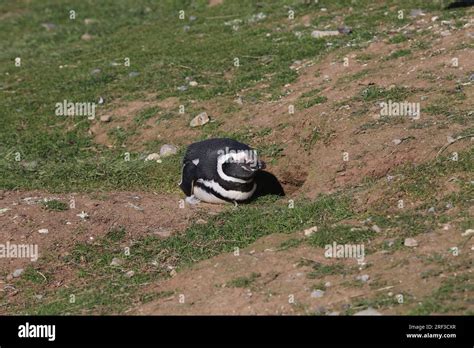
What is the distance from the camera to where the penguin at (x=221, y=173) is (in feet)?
31.7

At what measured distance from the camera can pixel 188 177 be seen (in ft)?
32.9

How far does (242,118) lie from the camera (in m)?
11.4

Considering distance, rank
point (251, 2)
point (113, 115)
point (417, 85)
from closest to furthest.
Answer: point (417, 85), point (113, 115), point (251, 2)

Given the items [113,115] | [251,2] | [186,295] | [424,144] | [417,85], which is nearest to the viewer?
[186,295]

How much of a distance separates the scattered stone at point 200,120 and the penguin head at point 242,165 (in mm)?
1760

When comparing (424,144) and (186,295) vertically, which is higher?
(424,144)

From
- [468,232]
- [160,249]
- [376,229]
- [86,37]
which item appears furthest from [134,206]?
Result: [86,37]

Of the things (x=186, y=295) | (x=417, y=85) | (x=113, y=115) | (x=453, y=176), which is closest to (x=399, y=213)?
(x=453, y=176)

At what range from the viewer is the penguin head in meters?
9.62

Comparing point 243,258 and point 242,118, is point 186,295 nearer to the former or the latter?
point 243,258

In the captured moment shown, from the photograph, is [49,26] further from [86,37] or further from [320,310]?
[320,310]

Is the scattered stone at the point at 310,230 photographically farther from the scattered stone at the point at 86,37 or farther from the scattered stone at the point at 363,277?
the scattered stone at the point at 86,37

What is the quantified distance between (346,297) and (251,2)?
9478mm

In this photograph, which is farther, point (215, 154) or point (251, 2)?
point (251, 2)
